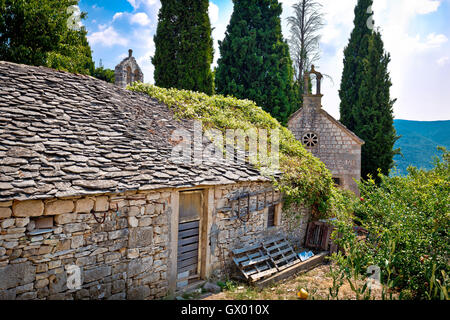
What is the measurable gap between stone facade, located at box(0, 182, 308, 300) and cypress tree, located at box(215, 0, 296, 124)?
37.5 feet

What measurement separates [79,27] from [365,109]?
52.5ft

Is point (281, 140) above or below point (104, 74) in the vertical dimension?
below

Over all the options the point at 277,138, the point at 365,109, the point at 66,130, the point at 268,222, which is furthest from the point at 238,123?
the point at 365,109

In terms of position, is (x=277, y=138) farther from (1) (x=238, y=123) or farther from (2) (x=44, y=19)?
(2) (x=44, y=19)

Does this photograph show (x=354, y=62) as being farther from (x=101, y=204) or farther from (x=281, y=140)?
(x=101, y=204)

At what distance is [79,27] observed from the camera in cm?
1362

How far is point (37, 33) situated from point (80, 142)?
874 centimetres

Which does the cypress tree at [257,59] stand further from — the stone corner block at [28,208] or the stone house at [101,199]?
the stone corner block at [28,208]

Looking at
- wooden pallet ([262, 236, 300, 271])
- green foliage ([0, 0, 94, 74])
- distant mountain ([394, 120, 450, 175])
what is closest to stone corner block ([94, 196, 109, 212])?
wooden pallet ([262, 236, 300, 271])

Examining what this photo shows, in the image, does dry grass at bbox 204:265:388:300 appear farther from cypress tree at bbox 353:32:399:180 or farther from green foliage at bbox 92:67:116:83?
green foliage at bbox 92:67:116:83

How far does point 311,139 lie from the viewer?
49.6 feet

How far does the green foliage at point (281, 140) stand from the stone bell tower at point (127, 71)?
3.34m

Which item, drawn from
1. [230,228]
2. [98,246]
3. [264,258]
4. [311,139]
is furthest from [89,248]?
[311,139]

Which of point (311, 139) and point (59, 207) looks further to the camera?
point (311, 139)
